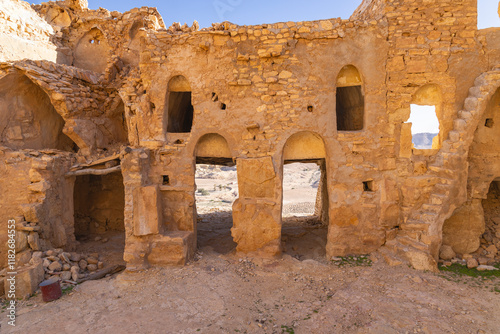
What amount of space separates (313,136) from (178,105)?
13.6 feet

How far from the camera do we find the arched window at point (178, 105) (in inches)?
286

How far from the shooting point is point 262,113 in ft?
22.2

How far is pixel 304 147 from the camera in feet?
23.9

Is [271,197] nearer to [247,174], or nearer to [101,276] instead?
[247,174]

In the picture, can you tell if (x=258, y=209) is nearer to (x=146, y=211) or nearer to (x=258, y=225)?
(x=258, y=225)

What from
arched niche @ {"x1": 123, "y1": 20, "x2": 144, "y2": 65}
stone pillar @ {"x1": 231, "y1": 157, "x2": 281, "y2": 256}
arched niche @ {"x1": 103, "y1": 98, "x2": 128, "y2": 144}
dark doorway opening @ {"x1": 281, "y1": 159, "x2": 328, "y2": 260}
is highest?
arched niche @ {"x1": 123, "y1": 20, "x2": 144, "y2": 65}

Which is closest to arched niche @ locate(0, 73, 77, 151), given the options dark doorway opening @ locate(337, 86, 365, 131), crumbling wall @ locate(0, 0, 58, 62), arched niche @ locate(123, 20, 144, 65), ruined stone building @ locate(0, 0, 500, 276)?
ruined stone building @ locate(0, 0, 500, 276)

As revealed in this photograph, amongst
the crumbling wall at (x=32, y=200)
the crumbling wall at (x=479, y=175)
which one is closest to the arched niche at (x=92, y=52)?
the crumbling wall at (x=32, y=200)

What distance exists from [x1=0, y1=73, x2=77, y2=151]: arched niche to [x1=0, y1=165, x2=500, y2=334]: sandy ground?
483 cm

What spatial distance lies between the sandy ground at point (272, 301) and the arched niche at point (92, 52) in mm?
8768

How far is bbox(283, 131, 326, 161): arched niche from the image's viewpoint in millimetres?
7211

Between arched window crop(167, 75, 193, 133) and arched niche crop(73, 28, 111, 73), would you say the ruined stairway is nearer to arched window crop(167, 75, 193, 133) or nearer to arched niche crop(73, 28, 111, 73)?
arched window crop(167, 75, 193, 133)

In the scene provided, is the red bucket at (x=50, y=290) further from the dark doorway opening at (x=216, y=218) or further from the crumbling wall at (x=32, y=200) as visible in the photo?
the dark doorway opening at (x=216, y=218)

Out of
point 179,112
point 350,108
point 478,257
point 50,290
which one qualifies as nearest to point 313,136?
point 350,108
